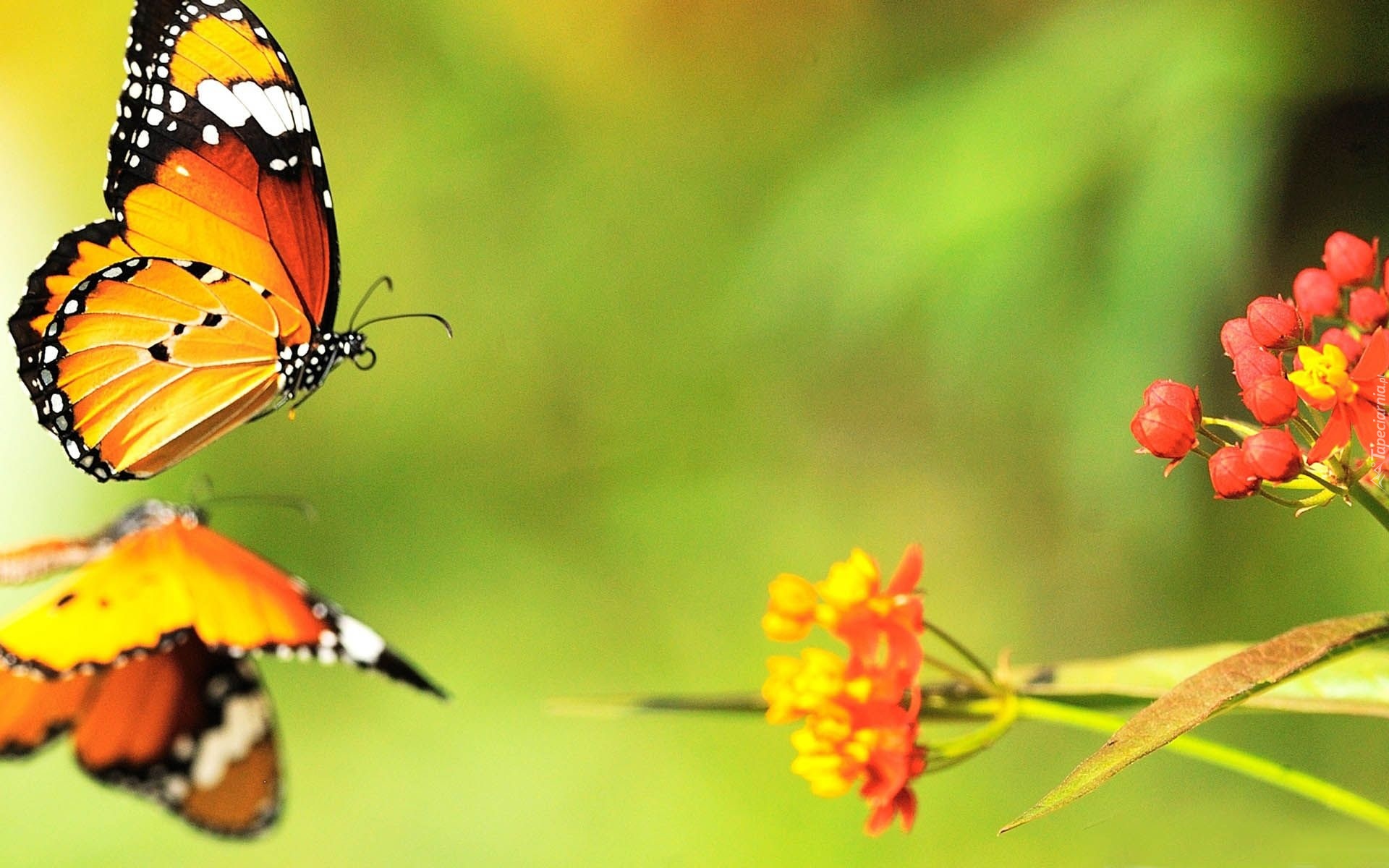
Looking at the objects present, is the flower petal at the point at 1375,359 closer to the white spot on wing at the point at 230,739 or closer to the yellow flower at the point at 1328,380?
the yellow flower at the point at 1328,380

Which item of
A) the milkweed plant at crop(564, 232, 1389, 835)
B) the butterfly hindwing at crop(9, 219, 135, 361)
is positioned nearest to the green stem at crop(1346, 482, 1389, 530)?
the milkweed plant at crop(564, 232, 1389, 835)

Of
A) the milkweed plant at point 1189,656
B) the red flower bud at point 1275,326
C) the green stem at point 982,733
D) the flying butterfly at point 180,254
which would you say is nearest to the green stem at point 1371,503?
the milkweed plant at point 1189,656

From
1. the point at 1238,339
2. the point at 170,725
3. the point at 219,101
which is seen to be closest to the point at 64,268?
the point at 219,101

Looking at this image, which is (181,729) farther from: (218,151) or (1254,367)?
(1254,367)

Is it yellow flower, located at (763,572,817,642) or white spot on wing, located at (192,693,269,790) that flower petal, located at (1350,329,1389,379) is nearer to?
yellow flower, located at (763,572,817,642)

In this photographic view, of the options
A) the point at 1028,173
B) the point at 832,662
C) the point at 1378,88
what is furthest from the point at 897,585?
the point at 1028,173

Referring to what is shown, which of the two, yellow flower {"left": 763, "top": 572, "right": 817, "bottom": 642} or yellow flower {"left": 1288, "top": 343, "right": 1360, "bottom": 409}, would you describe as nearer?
yellow flower {"left": 1288, "top": 343, "right": 1360, "bottom": 409}

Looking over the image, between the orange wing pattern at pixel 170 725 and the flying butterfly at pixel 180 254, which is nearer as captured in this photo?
the flying butterfly at pixel 180 254

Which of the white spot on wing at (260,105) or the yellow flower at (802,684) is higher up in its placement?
the white spot on wing at (260,105)
